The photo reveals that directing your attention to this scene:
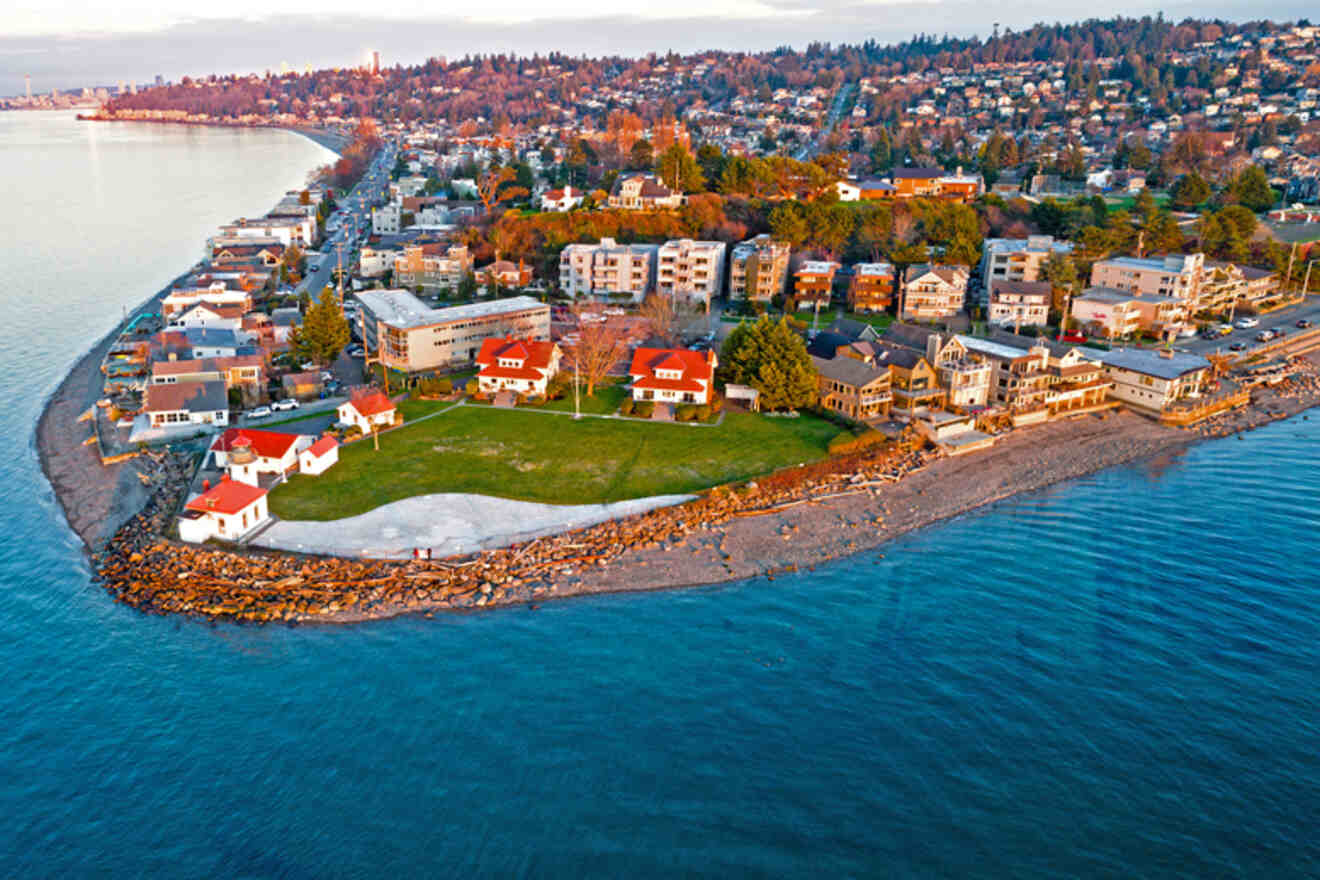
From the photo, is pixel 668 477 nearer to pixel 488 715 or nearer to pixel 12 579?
pixel 488 715

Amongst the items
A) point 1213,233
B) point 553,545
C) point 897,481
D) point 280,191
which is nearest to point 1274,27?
point 1213,233

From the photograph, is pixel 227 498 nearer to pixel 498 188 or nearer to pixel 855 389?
pixel 855 389

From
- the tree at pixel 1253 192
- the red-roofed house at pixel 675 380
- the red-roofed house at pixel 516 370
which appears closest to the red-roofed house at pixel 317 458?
the red-roofed house at pixel 516 370

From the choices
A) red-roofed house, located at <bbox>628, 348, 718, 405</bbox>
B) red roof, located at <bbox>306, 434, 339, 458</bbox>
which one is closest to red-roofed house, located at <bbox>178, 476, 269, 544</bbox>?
red roof, located at <bbox>306, 434, 339, 458</bbox>

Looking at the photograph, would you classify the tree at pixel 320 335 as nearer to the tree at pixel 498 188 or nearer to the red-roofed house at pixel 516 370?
the red-roofed house at pixel 516 370

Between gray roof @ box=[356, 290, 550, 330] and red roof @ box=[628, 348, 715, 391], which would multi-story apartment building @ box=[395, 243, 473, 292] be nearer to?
gray roof @ box=[356, 290, 550, 330]

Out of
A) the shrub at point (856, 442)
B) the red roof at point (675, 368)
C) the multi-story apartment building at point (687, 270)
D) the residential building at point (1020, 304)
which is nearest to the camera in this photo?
the shrub at point (856, 442)
